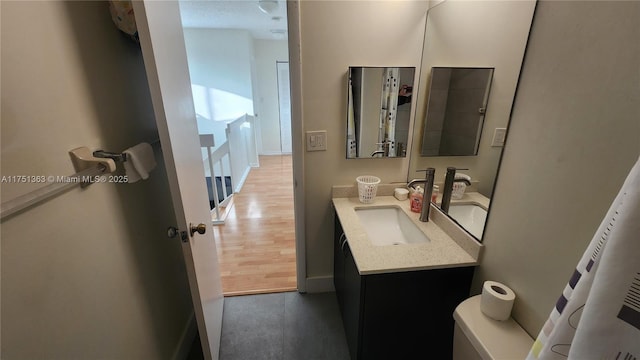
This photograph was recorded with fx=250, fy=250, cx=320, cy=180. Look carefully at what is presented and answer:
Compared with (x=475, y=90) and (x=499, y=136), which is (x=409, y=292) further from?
(x=475, y=90)

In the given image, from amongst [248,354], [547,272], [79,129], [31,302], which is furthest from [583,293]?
[248,354]

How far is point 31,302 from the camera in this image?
1.90 ft

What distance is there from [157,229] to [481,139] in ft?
5.14

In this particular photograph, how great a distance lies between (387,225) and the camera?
1598 mm

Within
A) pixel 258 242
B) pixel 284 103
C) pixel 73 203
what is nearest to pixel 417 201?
pixel 73 203

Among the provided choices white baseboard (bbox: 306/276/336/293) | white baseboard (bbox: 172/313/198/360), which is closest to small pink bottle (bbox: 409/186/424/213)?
white baseboard (bbox: 306/276/336/293)

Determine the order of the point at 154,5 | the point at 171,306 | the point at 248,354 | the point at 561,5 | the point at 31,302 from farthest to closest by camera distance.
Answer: the point at 248,354 < the point at 171,306 < the point at 154,5 < the point at 561,5 < the point at 31,302

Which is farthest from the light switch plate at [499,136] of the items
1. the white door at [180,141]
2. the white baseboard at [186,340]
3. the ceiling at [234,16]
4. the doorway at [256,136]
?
the ceiling at [234,16]

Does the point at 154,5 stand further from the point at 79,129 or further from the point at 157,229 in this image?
the point at 157,229

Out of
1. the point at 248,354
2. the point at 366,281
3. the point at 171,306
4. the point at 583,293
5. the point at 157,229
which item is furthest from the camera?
the point at 248,354

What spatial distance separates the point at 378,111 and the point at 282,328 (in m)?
1.56

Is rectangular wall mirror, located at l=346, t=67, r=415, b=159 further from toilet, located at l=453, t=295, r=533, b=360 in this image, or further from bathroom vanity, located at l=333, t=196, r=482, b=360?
toilet, located at l=453, t=295, r=533, b=360

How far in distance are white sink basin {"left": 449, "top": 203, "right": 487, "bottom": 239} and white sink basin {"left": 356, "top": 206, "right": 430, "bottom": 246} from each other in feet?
0.81

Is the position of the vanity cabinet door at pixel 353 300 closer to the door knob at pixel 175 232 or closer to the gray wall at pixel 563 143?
the gray wall at pixel 563 143
